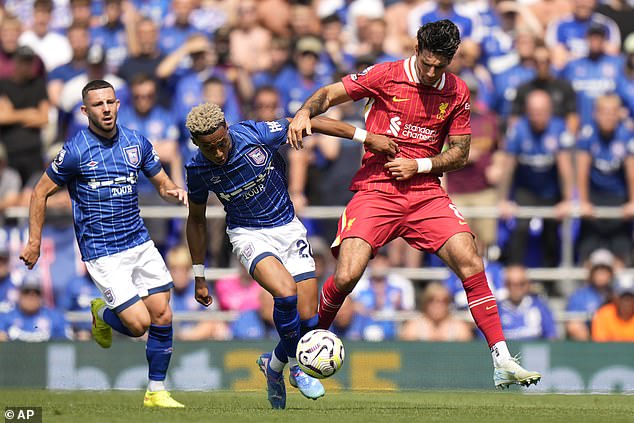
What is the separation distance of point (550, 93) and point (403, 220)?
20.0 ft

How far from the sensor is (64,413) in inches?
400

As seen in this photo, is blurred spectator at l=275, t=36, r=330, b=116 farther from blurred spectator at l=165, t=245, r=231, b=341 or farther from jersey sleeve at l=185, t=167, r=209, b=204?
jersey sleeve at l=185, t=167, r=209, b=204

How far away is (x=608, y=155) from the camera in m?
16.4

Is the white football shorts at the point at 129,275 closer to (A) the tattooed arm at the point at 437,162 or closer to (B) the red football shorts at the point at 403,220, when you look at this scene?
(B) the red football shorts at the point at 403,220

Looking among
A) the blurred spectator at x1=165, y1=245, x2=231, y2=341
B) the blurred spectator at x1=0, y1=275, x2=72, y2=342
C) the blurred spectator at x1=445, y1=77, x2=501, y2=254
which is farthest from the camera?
the blurred spectator at x1=445, y1=77, x2=501, y2=254

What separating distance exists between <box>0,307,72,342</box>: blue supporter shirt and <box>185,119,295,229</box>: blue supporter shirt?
5.12 m

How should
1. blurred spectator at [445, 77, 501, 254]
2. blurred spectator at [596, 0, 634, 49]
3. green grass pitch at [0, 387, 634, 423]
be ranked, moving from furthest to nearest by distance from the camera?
blurred spectator at [596, 0, 634, 49] → blurred spectator at [445, 77, 501, 254] → green grass pitch at [0, 387, 634, 423]

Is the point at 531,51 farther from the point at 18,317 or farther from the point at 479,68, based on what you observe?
the point at 18,317

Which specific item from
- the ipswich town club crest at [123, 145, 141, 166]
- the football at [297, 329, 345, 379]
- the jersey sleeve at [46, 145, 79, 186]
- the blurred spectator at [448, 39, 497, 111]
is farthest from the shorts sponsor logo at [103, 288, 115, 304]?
the blurred spectator at [448, 39, 497, 111]

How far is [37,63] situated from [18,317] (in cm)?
351

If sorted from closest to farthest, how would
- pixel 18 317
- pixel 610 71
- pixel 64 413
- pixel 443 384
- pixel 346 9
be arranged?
pixel 64 413 → pixel 443 384 → pixel 18 317 → pixel 610 71 → pixel 346 9

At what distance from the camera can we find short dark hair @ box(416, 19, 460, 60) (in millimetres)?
10383

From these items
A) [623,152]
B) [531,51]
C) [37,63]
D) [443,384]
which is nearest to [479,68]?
[531,51]

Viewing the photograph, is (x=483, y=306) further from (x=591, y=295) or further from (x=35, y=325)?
(x=35, y=325)
